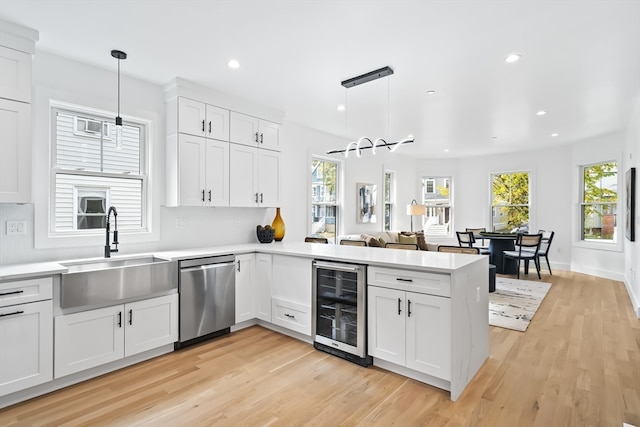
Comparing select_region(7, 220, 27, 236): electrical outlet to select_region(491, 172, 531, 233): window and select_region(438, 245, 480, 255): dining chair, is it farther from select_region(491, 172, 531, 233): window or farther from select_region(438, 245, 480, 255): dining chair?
select_region(491, 172, 531, 233): window

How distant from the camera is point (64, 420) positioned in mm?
2154

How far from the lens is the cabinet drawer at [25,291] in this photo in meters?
2.27

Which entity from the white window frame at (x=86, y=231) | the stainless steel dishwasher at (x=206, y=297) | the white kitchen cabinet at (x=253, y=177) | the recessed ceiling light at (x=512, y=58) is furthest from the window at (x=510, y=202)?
the white window frame at (x=86, y=231)

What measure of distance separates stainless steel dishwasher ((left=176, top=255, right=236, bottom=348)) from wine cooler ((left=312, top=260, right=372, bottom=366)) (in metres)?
0.95

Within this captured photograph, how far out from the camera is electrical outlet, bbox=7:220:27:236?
2793 mm

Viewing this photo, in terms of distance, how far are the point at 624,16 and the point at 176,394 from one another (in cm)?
425

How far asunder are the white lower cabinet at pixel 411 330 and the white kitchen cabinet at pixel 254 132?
2.50 metres

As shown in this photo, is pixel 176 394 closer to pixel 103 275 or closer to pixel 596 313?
pixel 103 275

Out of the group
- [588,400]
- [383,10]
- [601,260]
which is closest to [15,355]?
[383,10]

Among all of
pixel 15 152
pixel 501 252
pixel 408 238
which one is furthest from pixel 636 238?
pixel 15 152

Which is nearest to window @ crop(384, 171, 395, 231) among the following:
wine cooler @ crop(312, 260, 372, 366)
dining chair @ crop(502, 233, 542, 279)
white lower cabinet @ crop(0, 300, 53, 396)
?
dining chair @ crop(502, 233, 542, 279)

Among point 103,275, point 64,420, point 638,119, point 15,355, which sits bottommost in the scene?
point 64,420

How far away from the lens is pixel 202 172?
150 inches

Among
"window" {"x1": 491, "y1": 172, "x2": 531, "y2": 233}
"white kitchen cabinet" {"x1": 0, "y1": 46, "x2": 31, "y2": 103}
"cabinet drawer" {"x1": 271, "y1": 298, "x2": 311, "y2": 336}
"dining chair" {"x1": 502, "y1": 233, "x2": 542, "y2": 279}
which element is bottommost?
"cabinet drawer" {"x1": 271, "y1": 298, "x2": 311, "y2": 336}
